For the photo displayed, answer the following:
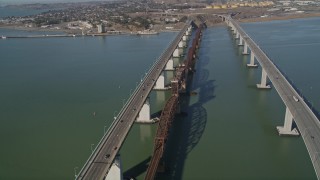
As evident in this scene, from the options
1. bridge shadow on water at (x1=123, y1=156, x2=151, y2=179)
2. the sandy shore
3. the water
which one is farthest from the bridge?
the sandy shore

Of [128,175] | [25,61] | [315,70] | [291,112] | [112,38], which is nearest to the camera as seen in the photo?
[128,175]

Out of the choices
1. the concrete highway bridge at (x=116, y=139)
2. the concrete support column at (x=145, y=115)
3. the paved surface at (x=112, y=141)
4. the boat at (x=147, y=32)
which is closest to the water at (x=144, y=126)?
the concrete support column at (x=145, y=115)

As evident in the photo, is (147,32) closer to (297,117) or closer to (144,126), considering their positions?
(144,126)

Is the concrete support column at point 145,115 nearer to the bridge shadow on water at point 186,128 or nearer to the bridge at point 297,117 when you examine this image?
the bridge shadow on water at point 186,128

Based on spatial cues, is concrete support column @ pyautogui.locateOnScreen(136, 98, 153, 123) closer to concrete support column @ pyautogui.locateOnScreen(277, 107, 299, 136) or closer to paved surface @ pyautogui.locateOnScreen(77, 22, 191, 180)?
paved surface @ pyautogui.locateOnScreen(77, 22, 191, 180)

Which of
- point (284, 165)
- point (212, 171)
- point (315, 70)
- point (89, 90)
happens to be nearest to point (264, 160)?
point (284, 165)

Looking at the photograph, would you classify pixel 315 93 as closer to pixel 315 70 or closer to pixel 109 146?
pixel 315 70

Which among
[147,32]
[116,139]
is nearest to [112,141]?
[116,139]
